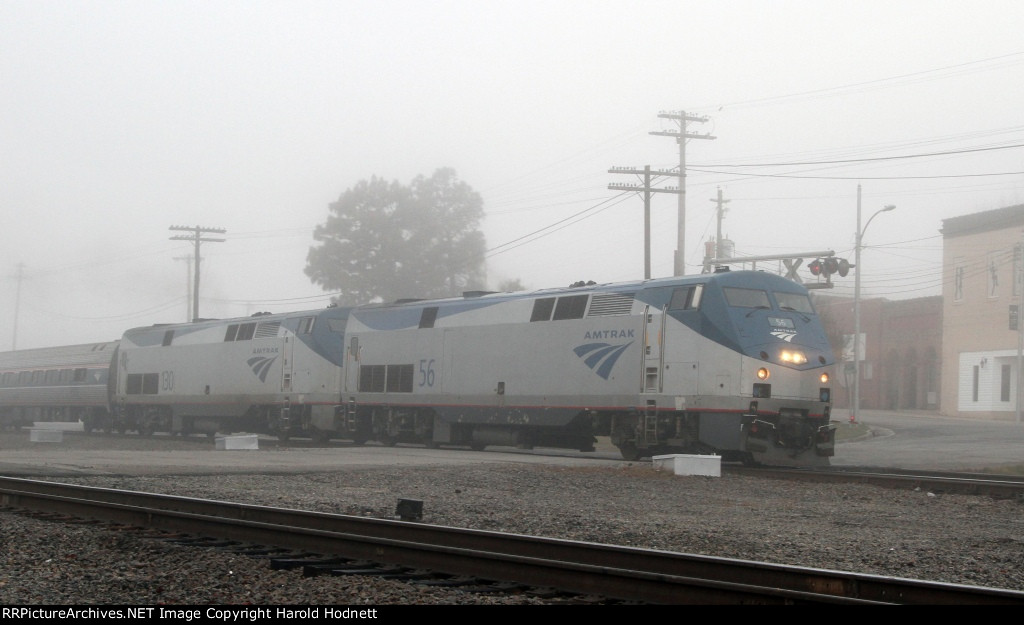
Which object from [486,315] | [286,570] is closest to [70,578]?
[286,570]

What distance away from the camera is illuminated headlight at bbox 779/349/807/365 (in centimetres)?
1977

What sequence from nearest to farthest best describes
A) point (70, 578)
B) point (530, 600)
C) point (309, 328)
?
point (530, 600)
point (70, 578)
point (309, 328)

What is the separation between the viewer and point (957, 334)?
53094 millimetres

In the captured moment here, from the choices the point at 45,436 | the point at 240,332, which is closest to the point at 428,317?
the point at 240,332

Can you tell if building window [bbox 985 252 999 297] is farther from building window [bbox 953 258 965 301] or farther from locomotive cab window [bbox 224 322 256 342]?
locomotive cab window [bbox 224 322 256 342]

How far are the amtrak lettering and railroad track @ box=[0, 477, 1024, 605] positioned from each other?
11.8 m

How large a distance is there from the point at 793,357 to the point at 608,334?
3781 millimetres

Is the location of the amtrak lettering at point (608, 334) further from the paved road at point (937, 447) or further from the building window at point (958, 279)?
the building window at point (958, 279)

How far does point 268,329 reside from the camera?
3250cm

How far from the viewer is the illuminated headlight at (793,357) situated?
1977 cm

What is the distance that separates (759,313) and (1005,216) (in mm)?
35391

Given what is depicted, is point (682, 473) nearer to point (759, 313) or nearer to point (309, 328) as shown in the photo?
point (759, 313)

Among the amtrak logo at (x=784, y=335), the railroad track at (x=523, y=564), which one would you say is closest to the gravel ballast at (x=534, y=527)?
the railroad track at (x=523, y=564)

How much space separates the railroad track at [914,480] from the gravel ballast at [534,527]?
0.48 metres
